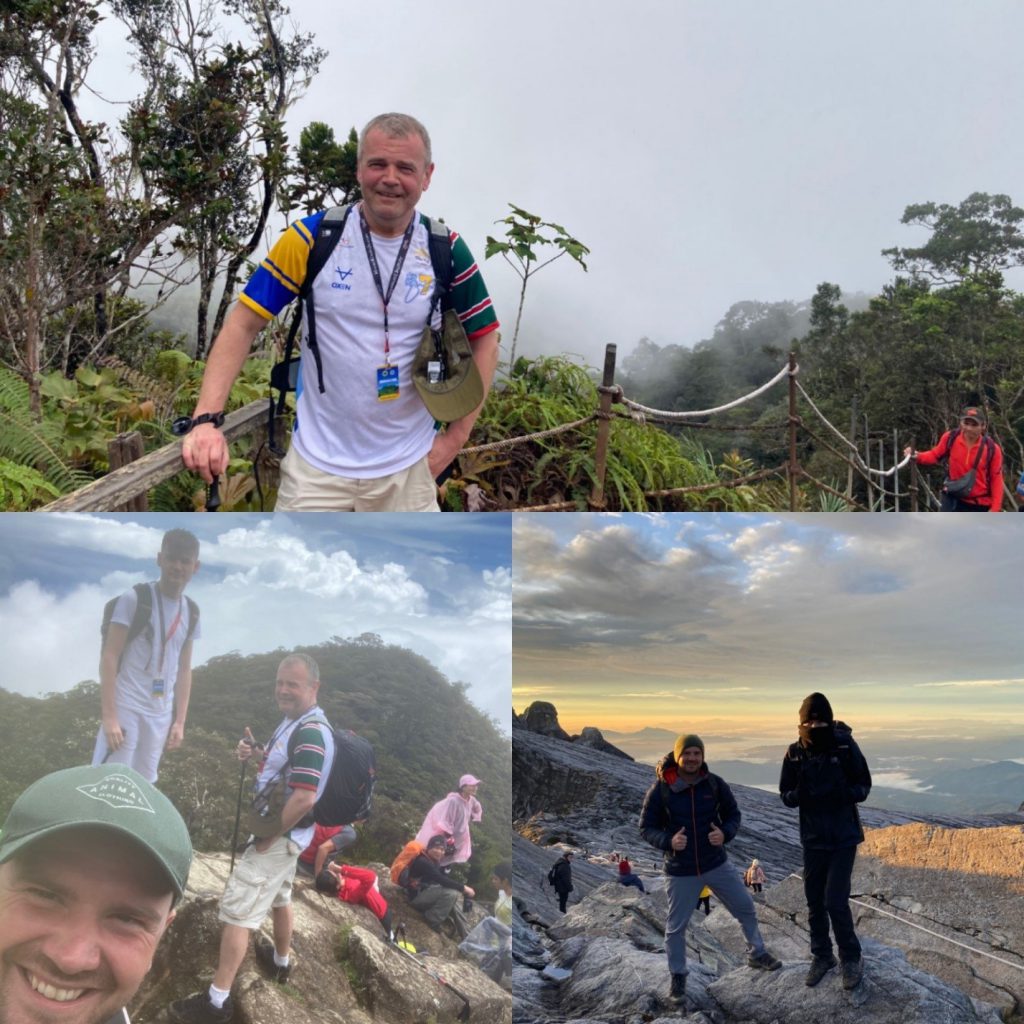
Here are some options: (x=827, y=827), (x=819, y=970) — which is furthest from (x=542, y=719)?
(x=819, y=970)

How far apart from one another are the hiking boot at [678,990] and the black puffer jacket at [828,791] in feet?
1.61

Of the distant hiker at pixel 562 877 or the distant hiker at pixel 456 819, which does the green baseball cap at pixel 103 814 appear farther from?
the distant hiker at pixel 562 877

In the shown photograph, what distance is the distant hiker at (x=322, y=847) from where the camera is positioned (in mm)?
2668

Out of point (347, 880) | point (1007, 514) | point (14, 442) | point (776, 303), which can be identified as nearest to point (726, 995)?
point (347, 880)

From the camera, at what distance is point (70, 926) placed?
7.84 ft

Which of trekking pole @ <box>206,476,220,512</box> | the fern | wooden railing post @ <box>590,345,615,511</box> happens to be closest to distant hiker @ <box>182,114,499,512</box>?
trekking pole @ <box>206,476,220,512</box>

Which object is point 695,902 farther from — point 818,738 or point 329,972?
Answer: point 329,972

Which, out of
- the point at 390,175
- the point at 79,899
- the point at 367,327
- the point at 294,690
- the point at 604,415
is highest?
the point at 390,175

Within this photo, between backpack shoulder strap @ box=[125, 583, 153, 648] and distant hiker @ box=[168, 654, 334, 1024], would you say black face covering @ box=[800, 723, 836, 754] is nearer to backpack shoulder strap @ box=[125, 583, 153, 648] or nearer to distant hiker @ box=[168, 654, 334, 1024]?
distant hiker @ box=[168, 654, 334, 1024]

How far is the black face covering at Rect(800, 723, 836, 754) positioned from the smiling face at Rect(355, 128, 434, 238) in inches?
72.1

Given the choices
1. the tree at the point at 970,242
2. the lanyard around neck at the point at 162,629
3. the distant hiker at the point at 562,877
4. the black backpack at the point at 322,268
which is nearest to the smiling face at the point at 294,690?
the lanyard around neck at the point at 162,629

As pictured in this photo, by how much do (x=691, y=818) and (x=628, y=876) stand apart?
1.16ft

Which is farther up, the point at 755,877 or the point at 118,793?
→ the point at 118,793

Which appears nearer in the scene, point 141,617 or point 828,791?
point 141,617
